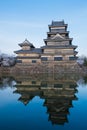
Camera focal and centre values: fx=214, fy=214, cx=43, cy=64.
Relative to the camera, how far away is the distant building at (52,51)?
4359cm

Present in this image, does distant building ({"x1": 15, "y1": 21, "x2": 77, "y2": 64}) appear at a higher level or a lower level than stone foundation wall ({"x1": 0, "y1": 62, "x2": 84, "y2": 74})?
higher

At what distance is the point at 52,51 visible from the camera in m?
44.5

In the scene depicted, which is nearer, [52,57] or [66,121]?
[66,121]

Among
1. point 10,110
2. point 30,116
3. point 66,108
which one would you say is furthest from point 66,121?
Result: point 10,110

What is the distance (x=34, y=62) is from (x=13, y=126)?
37.7 metres

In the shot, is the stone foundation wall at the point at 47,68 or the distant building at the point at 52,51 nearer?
the stone foundation wall at the point at 47,68

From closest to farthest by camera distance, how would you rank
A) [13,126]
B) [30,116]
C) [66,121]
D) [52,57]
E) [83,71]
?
1. [13,126]
2. [66,121]
3. [30,116]
4. [83,71]
5. [52,57]

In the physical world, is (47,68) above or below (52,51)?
below

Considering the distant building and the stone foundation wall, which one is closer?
the stone foundation wall

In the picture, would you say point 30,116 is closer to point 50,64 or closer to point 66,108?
point 66,108

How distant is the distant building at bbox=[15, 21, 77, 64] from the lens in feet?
143

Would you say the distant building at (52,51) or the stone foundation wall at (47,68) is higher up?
the distant building at (52,51)

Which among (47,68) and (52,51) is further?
(52,51)

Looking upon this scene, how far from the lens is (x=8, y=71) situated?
4353 centimetres
